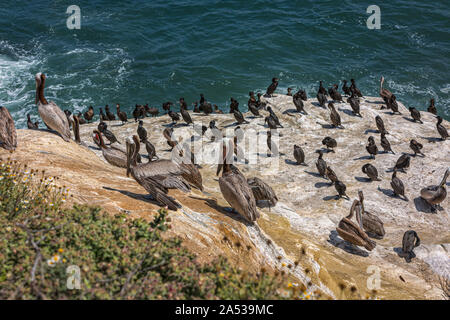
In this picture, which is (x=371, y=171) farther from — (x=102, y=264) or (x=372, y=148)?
(x=102, y=264)

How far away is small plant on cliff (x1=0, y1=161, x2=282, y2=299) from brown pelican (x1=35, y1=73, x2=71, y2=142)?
6.20 metres

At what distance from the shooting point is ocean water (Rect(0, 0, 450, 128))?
33.6 meters

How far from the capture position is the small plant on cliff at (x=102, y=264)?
4.91m

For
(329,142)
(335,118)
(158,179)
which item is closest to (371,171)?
(329,142)

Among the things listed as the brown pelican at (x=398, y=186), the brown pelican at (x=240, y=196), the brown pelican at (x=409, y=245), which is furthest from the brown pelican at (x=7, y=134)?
the brown pelican at (x=398, y=186)

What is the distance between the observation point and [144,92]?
33.6 metres

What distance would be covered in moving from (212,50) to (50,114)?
29.2 m

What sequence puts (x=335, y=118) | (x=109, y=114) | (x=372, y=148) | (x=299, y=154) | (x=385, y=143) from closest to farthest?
1. (x=299, y=154)
2. (x=372, y=148)
3. (x=385, y=143)
4. (x=335, y=118)
5. (x=109, y=114)

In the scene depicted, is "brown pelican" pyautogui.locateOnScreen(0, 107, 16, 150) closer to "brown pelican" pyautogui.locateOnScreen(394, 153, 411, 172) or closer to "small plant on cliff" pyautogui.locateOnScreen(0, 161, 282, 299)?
"small plant on cliff" pyautogui.locateOnScreen(0, 161, 282, 299)

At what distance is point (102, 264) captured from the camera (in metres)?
5.39

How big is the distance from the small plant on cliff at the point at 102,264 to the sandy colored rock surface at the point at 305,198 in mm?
1001

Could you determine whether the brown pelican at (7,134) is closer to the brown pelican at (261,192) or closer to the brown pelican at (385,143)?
the brown pelican at (261,192)

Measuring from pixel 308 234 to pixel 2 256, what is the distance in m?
8.35
